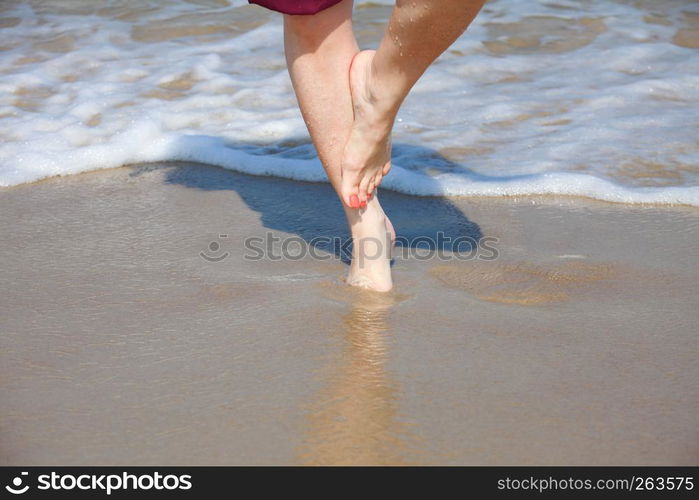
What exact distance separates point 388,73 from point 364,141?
6.7 inches

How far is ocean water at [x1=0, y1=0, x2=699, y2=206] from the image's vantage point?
2.97 metres

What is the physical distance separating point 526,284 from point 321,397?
715mm

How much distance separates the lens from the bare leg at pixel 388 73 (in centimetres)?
168

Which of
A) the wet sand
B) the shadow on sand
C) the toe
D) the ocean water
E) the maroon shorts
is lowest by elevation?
the ocean water

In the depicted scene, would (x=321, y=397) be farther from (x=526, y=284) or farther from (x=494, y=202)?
(x=494, y=202)

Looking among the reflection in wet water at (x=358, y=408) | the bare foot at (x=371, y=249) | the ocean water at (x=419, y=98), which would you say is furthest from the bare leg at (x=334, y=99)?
the ocean water at (x=419, y=98)

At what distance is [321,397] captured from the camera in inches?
62.3

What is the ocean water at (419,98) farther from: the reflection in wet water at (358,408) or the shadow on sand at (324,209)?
the reflection in wet water at (358,408)

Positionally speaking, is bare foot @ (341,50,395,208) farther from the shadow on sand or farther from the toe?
the shadow on sand

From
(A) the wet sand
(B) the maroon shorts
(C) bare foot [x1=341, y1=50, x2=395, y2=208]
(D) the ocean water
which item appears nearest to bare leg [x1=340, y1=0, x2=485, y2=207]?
(C) bare foot [x1=341, y1=50, x2=395, y2=208]

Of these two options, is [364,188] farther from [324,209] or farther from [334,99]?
[324,209]

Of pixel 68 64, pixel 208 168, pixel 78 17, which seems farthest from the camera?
pixel 78 17
